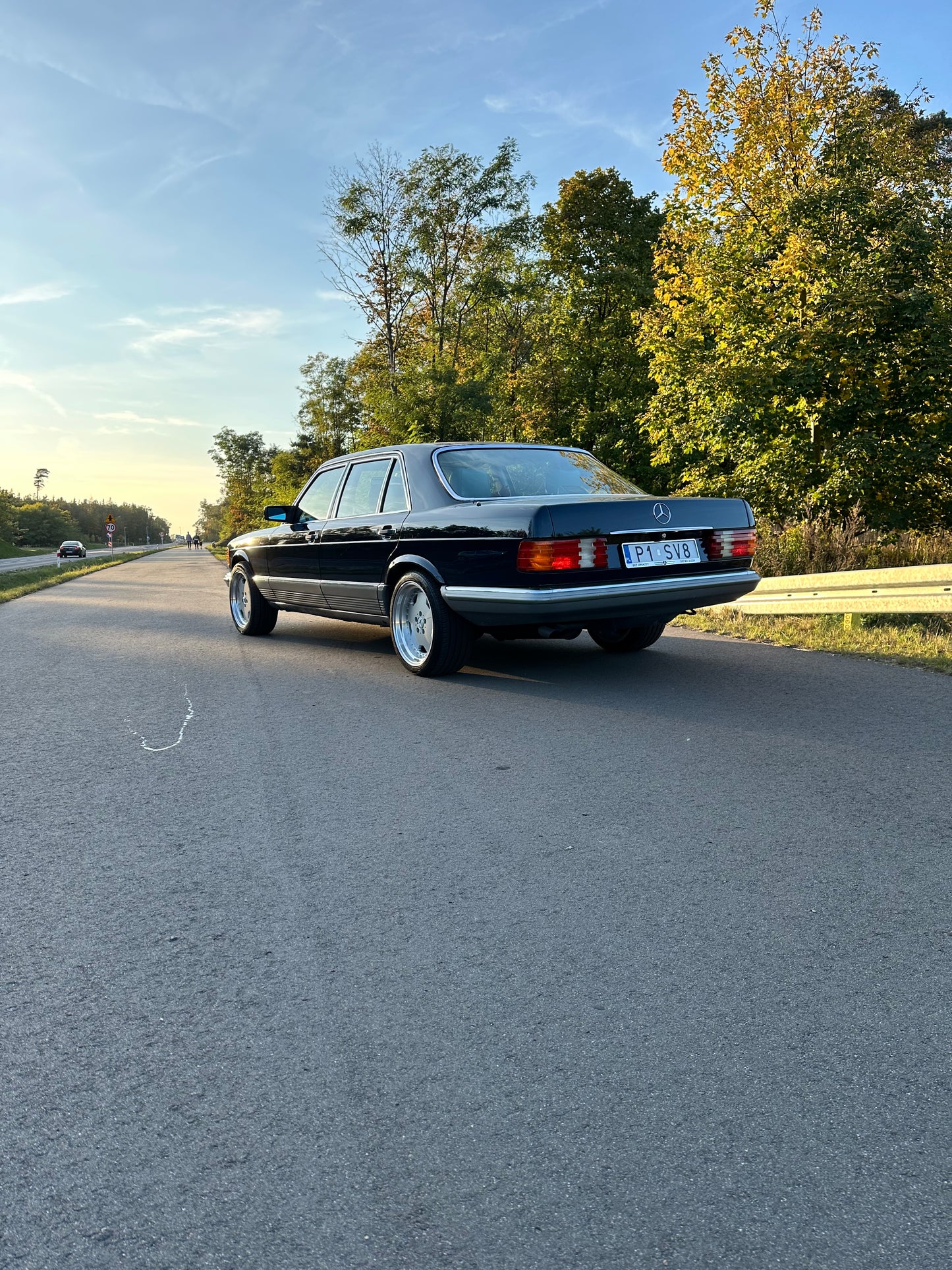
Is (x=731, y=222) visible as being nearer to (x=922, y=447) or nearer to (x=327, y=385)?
(x=922, y=447)

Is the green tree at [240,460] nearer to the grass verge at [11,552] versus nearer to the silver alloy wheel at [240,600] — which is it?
the grass verge at [11,552]

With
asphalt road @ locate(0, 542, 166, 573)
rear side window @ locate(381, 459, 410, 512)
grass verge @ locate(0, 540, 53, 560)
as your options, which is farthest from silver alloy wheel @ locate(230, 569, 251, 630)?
grass verge @ locate(0, 540, 53, 560)

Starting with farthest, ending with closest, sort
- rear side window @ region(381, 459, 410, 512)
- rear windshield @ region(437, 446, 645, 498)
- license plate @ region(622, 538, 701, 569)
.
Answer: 1. rear side window @ region(381, 459, 410, 512)
2. rear windshield @ region(437, 446, 645, 498)
3. license plate @ region(622, 538, 701, 569)

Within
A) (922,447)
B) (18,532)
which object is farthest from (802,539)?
(18,532)

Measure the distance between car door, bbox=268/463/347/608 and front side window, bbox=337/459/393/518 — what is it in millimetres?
253

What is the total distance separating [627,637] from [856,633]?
81.9 inches

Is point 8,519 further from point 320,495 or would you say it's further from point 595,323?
point 320,495

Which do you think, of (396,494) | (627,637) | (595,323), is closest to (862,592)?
(627,637)

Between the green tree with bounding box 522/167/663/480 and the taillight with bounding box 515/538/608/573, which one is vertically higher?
the green tree with bounding box 522/167/663/480

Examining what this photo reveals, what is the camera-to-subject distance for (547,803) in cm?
429

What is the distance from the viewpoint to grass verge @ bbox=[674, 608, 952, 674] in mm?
7699

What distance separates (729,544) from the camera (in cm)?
723

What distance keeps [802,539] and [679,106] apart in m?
9.58

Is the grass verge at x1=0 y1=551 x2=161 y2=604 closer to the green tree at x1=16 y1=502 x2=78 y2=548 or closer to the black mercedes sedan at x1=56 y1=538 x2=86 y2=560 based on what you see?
the black mercedes sedan at x1=56 y1=538 x2=86 y2=560
